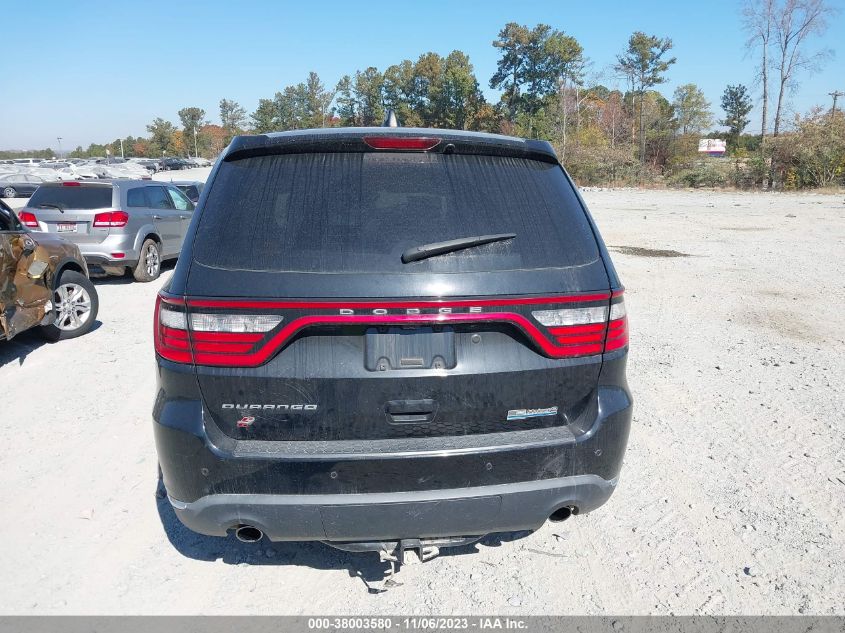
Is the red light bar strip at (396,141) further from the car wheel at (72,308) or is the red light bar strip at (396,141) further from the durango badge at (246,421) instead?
the car wheel at (72,308)

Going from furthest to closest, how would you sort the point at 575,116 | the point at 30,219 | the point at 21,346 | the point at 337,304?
the point at 575,116 < the point at 30,219 < the point at 21,346 < the point at 337,304

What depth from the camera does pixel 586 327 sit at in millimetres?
2367

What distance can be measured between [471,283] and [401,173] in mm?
576

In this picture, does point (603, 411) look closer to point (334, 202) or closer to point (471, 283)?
point (471, 283)

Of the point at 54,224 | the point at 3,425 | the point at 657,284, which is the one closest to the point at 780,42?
the point at 657,284

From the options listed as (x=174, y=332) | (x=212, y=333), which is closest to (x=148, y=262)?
(x=174, y=332)

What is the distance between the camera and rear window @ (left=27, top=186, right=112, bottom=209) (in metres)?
9.50

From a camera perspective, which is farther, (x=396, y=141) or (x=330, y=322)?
(x=396, y=141)

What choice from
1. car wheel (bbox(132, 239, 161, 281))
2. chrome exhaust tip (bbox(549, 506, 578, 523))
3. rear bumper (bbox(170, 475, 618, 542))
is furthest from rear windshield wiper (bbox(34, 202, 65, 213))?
chrome exhaust tip (bbox(549, 506, 578, 523))

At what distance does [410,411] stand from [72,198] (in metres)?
9.40

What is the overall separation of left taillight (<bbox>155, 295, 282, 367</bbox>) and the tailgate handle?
0.53 meters

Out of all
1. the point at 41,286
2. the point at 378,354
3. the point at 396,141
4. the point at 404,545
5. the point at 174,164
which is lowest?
the point at 404,545

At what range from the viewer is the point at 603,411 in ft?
7.98

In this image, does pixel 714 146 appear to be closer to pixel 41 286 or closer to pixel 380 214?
pixel 41 286
